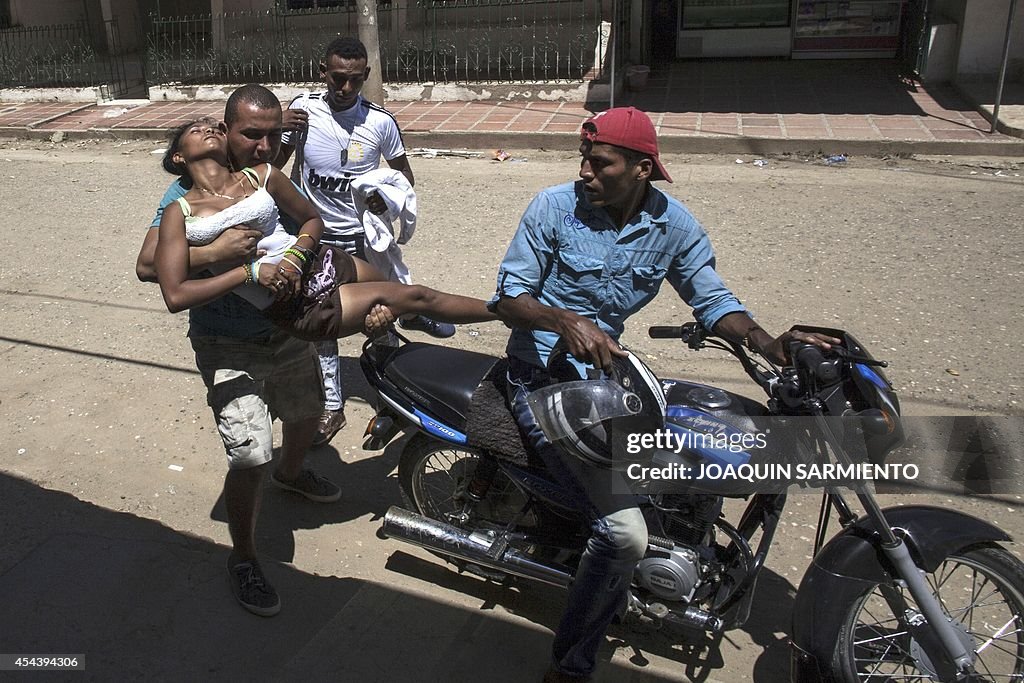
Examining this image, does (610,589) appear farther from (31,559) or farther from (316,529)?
(31,559)

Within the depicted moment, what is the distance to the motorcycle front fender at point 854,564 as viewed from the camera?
7.85ft

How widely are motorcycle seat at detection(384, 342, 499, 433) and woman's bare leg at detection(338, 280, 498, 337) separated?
22 cm

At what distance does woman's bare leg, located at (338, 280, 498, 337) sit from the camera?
9.78 feet

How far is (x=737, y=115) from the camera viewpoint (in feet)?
37.6

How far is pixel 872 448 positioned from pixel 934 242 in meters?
4.90

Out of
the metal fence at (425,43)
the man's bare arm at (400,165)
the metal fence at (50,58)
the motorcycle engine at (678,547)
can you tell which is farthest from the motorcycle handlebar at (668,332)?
the metal fence at (50,58)

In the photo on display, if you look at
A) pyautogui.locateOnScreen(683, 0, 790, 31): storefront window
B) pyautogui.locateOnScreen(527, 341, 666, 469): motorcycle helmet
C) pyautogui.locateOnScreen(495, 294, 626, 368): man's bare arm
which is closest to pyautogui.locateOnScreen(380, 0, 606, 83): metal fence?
pyautogui.locateOnScreen(683, 0, 790, 31): storefront window

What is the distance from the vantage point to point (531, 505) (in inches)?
119

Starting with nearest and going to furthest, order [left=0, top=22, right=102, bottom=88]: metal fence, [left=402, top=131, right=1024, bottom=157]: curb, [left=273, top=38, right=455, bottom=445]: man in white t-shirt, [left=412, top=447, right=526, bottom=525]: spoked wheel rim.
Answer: [left=412, top=447, right=526, bottom=525]: spoked wheel rim, [left=273, top=38, right=455, bottom=445]: man in white t-shirt, [left=402, top=131, right=1024, bottom=157]: curb, [left=0, top=22, right=102, bottom=88]: metal fence

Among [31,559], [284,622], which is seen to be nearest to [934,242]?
[284,622]

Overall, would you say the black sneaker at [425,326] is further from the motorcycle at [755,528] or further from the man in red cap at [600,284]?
the man in red cap at [600,284]

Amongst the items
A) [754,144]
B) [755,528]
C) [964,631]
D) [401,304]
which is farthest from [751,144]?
[964,631]

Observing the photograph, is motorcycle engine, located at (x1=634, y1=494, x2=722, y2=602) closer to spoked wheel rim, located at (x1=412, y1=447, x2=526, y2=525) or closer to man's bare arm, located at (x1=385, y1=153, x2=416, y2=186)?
spoked wheel rim, located at (x1=412, y1=447, x2=526, y2=525)

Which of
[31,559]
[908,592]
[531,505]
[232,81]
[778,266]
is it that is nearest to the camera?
[908,592]
